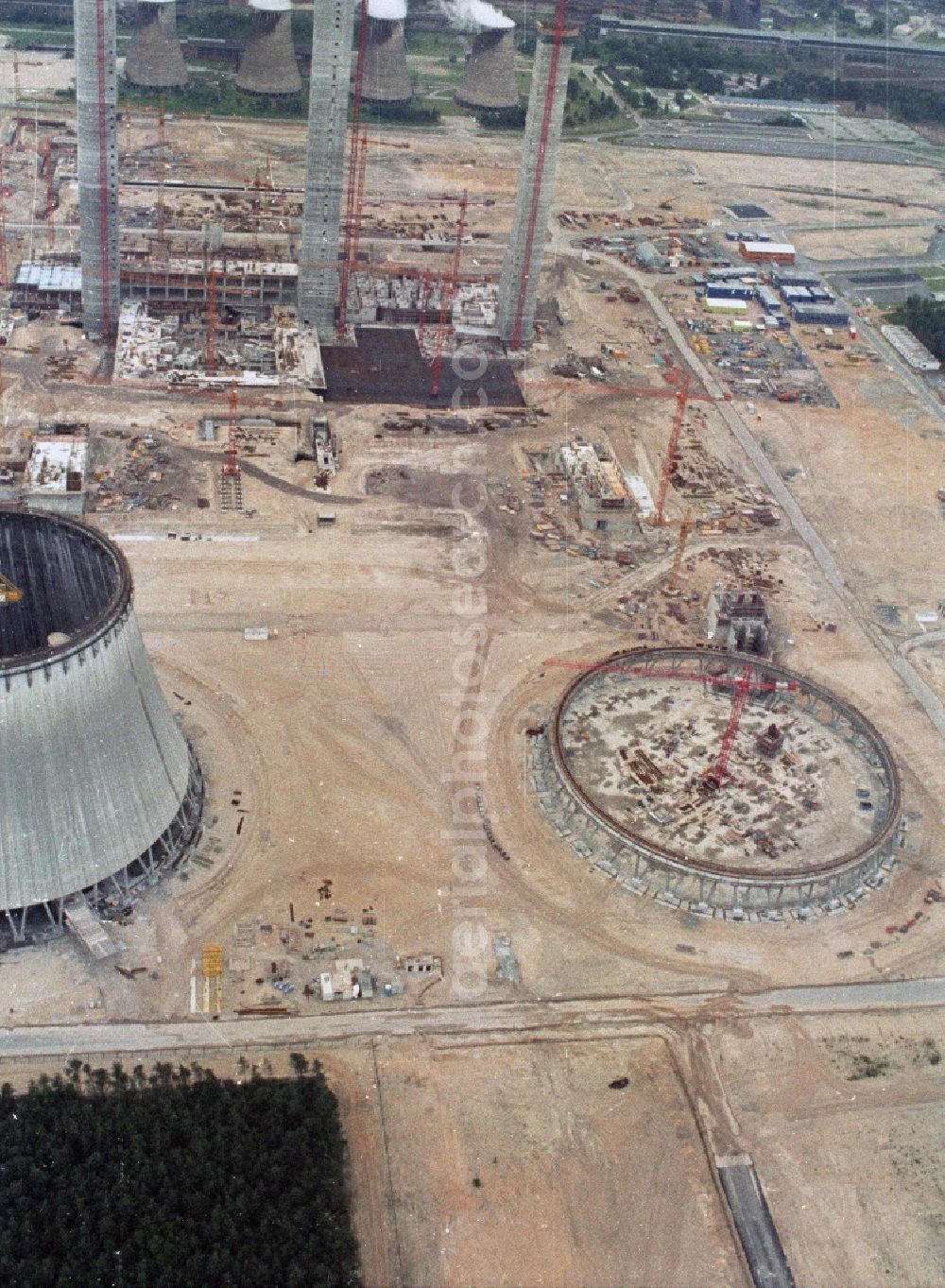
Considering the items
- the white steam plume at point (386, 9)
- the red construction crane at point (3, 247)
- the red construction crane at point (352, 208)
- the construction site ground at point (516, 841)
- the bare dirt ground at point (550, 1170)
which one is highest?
the white steam plume at point (386, 9)

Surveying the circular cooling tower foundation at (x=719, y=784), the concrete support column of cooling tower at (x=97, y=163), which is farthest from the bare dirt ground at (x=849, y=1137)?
the concrete support column of cooling tower at (x=97, y=163)

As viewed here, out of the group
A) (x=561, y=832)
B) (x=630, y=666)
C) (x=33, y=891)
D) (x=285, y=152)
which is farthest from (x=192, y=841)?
(x=285, y=152)

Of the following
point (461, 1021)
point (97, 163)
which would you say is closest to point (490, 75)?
point (97, 163)

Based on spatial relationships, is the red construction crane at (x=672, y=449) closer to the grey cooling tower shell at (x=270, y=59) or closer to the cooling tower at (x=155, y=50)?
the grey cooling tower shell at (x=270, y=59)

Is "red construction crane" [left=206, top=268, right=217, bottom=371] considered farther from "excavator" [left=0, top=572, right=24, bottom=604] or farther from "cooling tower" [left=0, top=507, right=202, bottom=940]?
"excavator" [left=0, top=572, right=24, bottom=604]

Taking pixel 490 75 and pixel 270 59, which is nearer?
pixel 270 59

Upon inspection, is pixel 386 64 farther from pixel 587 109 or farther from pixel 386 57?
pixel 587 109
